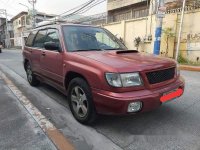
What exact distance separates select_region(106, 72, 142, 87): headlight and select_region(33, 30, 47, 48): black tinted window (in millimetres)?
2714

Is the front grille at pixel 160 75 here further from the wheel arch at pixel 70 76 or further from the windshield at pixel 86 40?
the windshield at pixel 86 40

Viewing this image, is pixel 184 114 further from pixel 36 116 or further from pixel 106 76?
pixel 36 116

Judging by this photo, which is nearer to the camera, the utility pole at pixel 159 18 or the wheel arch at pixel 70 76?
the wheel arch at pixel 70 76

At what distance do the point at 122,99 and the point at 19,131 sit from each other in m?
1.70

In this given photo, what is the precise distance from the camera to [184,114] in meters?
3.82

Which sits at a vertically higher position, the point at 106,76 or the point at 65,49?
the point at 65,49

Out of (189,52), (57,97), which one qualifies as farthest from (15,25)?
(57,97)

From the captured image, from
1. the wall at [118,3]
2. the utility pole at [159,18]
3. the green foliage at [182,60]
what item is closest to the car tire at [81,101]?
the utility pole at [159,18]

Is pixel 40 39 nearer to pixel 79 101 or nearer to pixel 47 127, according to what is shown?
pixel 79 101

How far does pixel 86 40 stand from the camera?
409 centimetres

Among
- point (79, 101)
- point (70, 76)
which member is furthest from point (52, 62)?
point (79, 101)

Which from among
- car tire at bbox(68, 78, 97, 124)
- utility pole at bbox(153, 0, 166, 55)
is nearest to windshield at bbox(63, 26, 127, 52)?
car tire at bbox(68, 78, 97, 124)

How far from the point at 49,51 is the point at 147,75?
2.29m

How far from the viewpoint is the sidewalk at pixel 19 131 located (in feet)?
9.25
